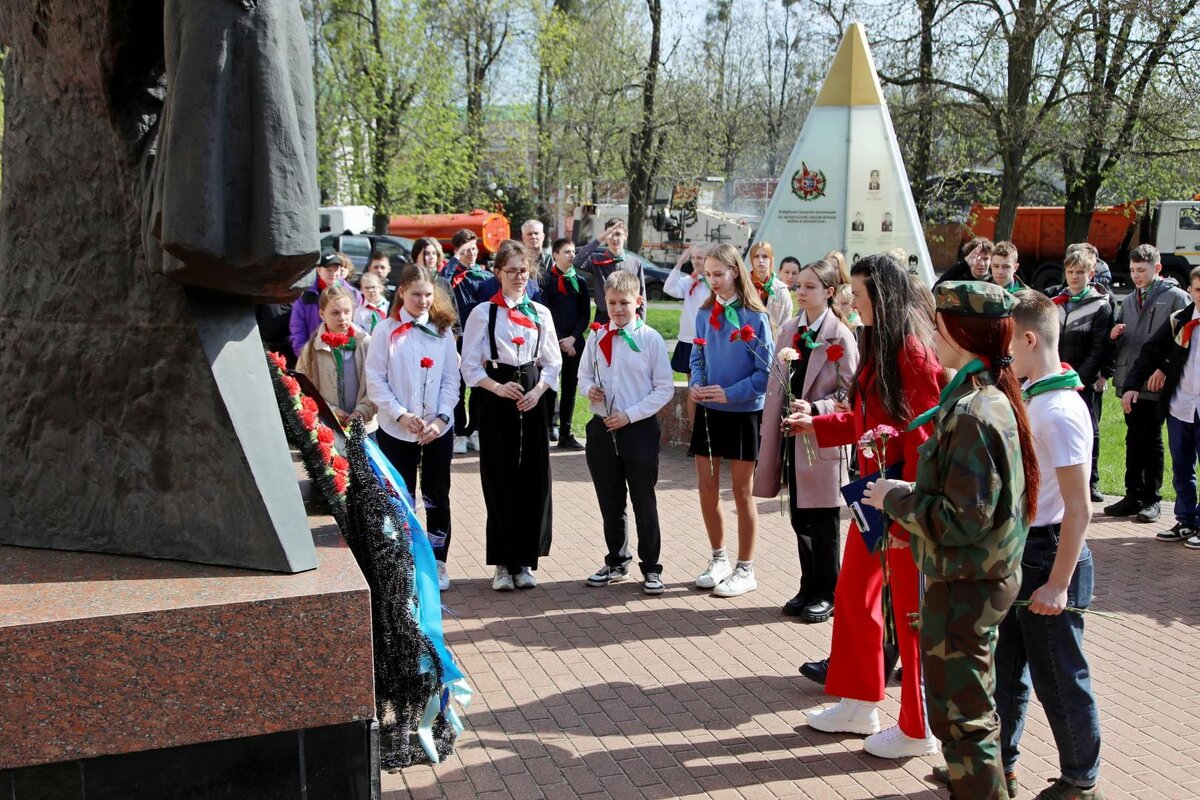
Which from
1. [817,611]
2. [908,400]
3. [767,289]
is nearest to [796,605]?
[817,611]

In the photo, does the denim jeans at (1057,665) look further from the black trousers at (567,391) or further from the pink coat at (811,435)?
the black trousers at (567,391)

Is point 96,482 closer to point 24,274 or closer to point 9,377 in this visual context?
point 9,377

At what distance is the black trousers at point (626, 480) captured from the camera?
670 centimetres

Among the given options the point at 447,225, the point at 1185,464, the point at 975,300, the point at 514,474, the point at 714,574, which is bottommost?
the point at 714,574

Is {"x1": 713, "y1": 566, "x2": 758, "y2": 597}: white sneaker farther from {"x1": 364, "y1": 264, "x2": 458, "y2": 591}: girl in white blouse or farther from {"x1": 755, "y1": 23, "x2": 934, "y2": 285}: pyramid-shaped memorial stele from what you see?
{"x1": 755, "y1": 23, "x2": 934, "y2": 285}: pyramid-shaped memorial stele

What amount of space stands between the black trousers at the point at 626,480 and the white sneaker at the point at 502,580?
63 centimetres

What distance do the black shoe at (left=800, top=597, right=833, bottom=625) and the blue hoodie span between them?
48.0 inches

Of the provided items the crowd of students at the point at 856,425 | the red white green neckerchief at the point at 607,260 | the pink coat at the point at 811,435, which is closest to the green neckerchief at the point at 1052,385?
the crowd of students at the point at 856,425

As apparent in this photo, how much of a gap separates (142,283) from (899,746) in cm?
338

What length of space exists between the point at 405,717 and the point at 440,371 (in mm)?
→ 2956

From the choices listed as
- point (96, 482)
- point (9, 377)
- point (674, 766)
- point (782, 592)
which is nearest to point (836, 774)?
point (674, 766)

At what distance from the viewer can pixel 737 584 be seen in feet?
21.8

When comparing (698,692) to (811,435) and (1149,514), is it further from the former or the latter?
(1149,514)

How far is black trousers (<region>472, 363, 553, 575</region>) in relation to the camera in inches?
265
